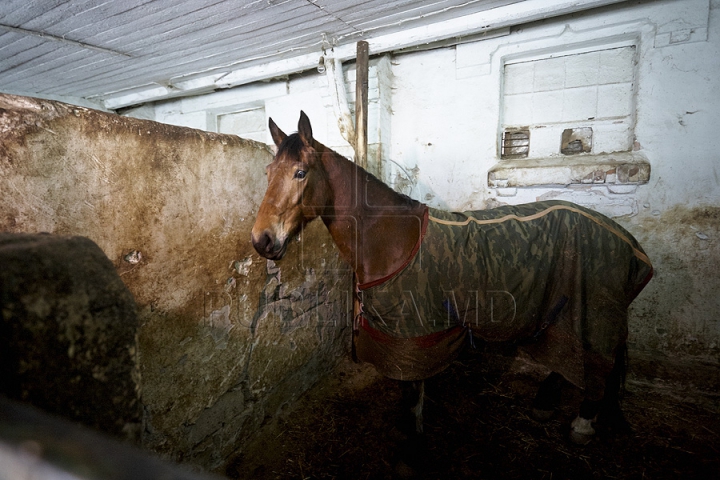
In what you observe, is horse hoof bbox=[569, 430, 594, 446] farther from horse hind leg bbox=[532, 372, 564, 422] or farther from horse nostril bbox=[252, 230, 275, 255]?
horse nostril bbox=[252, 230, 275, 255]

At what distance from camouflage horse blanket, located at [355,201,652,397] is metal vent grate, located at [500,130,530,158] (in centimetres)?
140

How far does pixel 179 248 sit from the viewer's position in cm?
174

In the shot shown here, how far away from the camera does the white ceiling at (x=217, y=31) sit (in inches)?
112

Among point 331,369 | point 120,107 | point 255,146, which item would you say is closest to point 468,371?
point 331,369

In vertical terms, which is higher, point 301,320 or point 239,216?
point 239,216

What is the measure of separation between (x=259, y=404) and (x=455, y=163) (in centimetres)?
305

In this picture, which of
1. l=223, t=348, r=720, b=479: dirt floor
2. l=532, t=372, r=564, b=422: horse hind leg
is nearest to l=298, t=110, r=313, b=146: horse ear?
l=223, t=348, r=720, b=479: dirt floor

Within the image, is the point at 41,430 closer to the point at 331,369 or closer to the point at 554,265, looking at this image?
the point at 554,265

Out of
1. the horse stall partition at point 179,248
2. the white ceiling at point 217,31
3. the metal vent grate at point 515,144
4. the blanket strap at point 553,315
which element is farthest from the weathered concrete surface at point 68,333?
the metal vent grate at point 515,144

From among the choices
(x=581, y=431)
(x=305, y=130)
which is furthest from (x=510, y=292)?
(x=305, y=130)

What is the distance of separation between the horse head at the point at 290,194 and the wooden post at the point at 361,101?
150 centimetres

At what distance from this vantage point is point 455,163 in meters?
3.64

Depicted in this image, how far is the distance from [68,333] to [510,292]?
6.97 ft

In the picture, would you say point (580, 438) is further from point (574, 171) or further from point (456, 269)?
point (574, 171)
